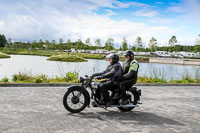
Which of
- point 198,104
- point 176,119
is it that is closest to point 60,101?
point 176,119

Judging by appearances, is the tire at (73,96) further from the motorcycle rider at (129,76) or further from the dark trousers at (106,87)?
the motorcycle rider at (129,76)

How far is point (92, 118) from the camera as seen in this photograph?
19.9ft

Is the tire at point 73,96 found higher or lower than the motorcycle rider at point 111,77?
lower

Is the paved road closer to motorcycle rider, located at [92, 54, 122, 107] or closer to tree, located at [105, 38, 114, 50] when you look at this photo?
motorcycle rider, located at [92, 54, 122, 107]

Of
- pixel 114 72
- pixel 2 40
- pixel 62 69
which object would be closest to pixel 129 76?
pixel 114 72

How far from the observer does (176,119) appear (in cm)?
630

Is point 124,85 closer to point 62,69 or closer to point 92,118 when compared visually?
point 92,118

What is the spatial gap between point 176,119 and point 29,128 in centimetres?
378

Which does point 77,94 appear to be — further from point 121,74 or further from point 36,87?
point 36,87

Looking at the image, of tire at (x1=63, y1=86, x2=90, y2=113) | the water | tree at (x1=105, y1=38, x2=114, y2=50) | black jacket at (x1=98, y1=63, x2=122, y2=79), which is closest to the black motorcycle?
tire at (x1=63, y1=86, x2=90, y2=113)

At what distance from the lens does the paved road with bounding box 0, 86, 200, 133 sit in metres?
5.13

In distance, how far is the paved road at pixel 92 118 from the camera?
5128 mm

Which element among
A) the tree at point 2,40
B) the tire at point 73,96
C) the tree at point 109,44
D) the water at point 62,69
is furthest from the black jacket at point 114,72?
the tree at point 2,40

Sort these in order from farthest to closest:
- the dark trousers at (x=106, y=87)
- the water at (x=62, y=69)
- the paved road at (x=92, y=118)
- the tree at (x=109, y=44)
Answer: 1. the tree at (x=109, y=44)
2. the water at (x=62, y=69)
3. the dark trousers at (x=106, y=87)
4. the paved road at (x=92, y=118)
